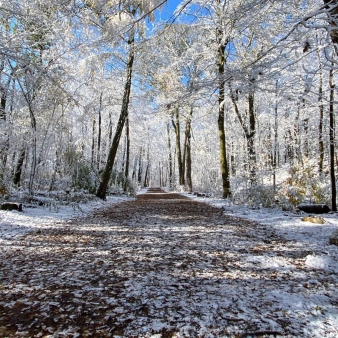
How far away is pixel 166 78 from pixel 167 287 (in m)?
13.5

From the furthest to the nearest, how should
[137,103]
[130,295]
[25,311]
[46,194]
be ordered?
[137,103] < [46,194] < [130,295] < [25,311]

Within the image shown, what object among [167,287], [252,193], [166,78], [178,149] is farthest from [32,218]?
[178,149]

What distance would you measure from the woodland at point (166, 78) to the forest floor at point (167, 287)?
7.79 ft

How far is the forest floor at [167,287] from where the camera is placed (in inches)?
71.9

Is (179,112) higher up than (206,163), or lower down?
higher up

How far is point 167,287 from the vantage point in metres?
2.48

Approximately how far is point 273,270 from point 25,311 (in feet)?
7.99

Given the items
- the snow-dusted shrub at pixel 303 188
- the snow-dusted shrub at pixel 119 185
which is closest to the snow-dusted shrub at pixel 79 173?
the snow-dusted shrub at pixel 119 185

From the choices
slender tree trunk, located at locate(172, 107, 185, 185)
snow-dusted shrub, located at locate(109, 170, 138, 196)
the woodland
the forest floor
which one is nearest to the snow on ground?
the forest floor

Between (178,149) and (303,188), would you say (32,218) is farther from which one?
(178,149)

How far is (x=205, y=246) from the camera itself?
3951 millimetres

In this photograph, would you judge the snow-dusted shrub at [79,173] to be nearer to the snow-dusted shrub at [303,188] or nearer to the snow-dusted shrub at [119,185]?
the snow-dusted shrub at [119,185]

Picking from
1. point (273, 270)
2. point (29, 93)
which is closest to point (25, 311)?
point (273, 270)

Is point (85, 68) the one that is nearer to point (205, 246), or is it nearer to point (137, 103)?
point (137, 103)
